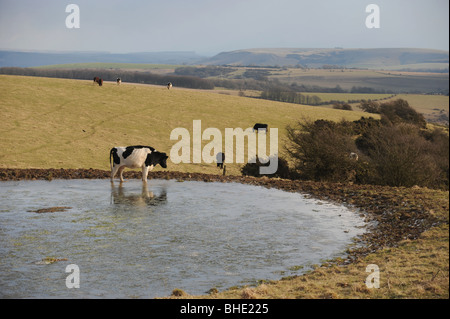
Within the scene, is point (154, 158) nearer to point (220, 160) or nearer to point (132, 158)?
point (132, 158)

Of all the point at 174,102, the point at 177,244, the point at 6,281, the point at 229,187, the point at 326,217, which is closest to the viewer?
the point at 6,281

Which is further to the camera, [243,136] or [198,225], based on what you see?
[243,136]

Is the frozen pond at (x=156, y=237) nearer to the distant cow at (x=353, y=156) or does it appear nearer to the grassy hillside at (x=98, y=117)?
the distant cow at (x=353, y=156)

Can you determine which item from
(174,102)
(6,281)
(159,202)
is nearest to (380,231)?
(159,202)

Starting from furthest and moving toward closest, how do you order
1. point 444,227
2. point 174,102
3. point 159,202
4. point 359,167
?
point 174,102 → point 359,167 → point 159,202 → point 444,227

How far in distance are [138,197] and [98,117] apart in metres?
29.4

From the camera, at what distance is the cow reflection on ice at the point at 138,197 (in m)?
21.9

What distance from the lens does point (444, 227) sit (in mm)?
17047

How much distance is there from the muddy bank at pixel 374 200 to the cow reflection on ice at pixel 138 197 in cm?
447

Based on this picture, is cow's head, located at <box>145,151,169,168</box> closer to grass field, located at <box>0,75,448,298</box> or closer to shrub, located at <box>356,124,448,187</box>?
grass field, located at <box>0,75,448,298</box>

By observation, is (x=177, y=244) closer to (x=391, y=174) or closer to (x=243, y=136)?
(x=391, y=174)

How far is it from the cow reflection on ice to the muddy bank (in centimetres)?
447

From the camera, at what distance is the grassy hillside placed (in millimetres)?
37219

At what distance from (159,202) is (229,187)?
5.81 metres
